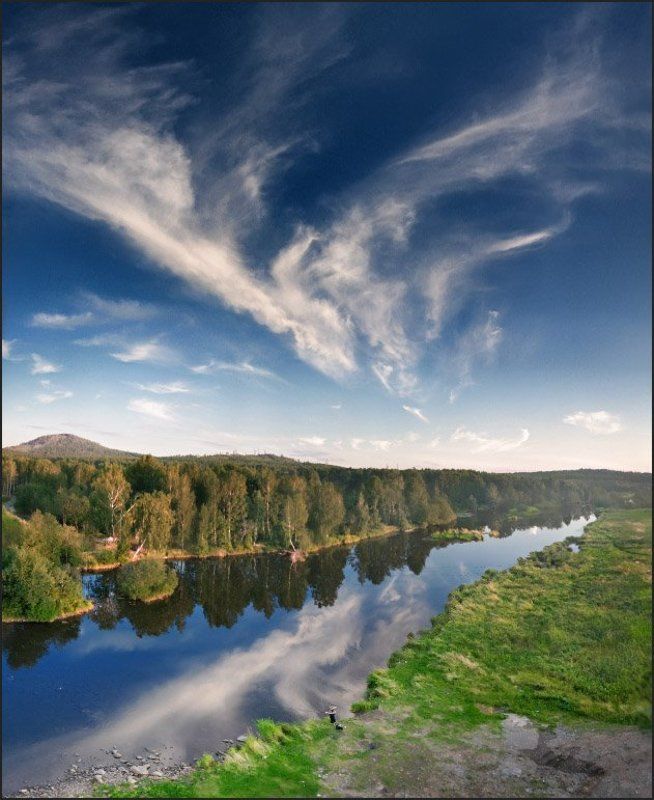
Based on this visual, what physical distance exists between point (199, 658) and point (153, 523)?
86.4 ft

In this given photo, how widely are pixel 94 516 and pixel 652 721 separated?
6367cm

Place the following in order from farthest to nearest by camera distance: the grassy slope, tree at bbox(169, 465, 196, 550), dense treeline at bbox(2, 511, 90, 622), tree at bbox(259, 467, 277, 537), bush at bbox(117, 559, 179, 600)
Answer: tree at bbox(259, 467, 277, 537)
tree at bbox(169, 465, 196, 550)
bush at bbox(117, 559, 179, 600)
dense treeline at bbox(2, 511, 90, 622)
the grassy slope

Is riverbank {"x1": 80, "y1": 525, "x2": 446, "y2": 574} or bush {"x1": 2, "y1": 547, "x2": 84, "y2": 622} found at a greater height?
bush {"x1": 2, "y1": 547, "x2": 84, "y2": 622}

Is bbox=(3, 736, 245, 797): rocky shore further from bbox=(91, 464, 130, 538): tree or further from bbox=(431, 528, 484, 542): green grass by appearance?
bbox=(431, 528, 484, 542): green grass

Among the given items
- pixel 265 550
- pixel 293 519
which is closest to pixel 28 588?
pixel 265 550

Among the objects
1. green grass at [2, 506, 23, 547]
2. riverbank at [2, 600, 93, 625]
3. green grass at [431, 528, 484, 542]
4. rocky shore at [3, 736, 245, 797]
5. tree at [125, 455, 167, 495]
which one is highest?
tree at [125, 455, 167, 495]

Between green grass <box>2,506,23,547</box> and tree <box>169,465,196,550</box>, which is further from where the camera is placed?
tree <box>169,465,196,550</box>

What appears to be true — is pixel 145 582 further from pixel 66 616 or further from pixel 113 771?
pixel 113 771

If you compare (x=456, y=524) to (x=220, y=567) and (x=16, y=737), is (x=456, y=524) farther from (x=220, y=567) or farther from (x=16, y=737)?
(x=16, y=737)

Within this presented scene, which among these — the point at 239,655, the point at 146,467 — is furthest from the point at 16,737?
the point at 146,467

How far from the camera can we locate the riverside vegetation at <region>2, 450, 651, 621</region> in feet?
122

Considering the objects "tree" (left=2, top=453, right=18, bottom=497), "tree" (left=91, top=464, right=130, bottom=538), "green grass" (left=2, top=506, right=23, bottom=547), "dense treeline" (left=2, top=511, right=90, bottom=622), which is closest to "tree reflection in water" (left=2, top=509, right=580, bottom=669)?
"dense treeline" (left=2, top=511, right=90, bottom=622)

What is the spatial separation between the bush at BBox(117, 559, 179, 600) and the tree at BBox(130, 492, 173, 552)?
10468 millimetres

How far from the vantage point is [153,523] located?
5462 cm
